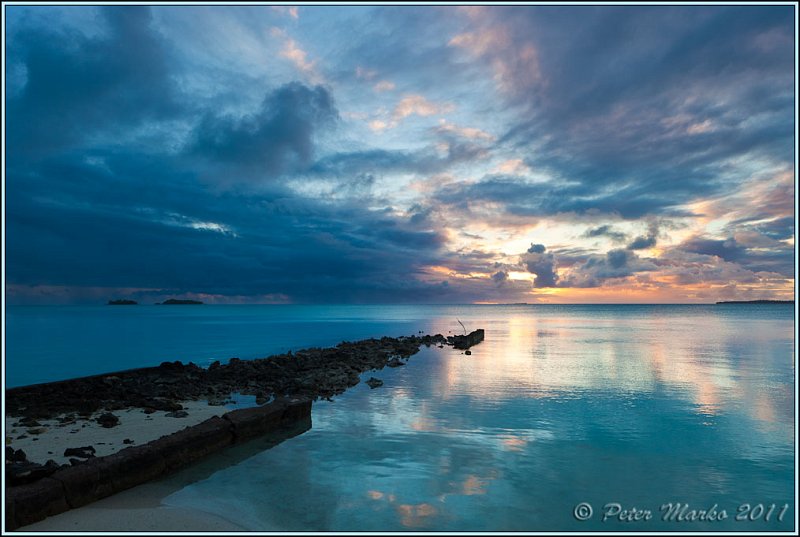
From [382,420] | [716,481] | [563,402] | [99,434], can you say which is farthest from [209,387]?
[716,481]

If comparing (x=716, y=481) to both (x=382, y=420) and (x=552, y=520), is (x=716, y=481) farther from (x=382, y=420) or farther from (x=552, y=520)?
(x=382, y=420)

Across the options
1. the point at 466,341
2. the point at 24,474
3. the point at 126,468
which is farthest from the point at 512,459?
the point at 466,341

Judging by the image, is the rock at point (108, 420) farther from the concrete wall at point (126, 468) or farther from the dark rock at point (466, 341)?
the dark rock at point (466, 341)

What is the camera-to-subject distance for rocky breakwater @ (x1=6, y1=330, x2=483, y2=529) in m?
8.18

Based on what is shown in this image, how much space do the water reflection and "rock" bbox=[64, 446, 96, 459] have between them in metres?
3.00

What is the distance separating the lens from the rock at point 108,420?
45.5ft

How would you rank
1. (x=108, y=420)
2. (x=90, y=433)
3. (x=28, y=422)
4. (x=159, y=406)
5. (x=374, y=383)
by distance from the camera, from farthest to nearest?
(x=374, y=383)
(x=159, y=406)
(x=108, y=420)
(x=28, y=422)
(x=90, y=433)

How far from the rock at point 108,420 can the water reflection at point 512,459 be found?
5.54 metres

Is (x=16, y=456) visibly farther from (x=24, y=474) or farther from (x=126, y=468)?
(x=126, y=468)

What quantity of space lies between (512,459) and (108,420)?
1246cm

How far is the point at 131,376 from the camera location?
23188 mm

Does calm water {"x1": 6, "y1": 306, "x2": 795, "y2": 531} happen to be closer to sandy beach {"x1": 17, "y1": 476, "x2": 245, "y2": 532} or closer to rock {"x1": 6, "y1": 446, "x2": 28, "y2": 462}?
sandy beach {"x1": 17, "y1": 476, "x2": 245, "y2": 532}

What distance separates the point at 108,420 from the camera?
14.1 meters

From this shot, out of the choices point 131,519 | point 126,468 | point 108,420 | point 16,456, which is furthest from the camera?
point 108,420
